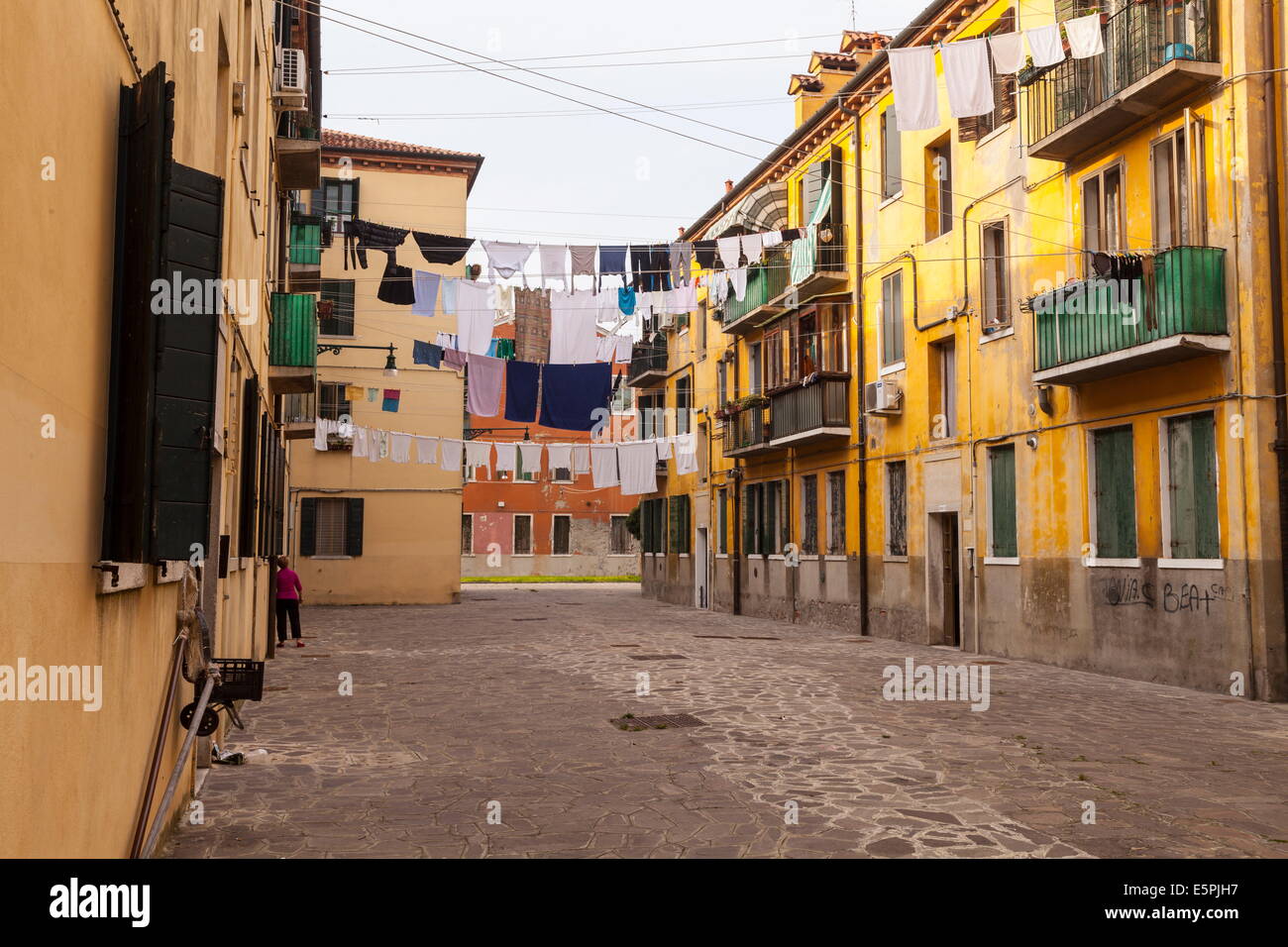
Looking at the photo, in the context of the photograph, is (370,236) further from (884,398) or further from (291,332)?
(884,398)

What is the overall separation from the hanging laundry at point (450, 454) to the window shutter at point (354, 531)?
8.90ft

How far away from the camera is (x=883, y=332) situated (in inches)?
861

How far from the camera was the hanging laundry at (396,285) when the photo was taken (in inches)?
860

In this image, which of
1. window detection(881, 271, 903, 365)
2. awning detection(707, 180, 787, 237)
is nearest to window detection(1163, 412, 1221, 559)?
window detection(881, 271, 903, 365)

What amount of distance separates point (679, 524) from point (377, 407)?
33.0 ft

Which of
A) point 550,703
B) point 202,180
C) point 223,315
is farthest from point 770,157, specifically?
point 202,180

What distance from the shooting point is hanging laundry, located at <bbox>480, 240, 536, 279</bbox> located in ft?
65.3

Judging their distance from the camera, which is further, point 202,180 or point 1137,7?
point 1137,7

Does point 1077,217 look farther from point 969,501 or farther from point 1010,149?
point 969,501

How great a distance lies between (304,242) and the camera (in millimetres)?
21578

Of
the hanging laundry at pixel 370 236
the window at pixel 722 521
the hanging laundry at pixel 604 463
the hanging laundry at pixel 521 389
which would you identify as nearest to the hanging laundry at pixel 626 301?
the hanging laundry at pixel 370 236

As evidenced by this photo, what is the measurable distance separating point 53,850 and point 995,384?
1629cm

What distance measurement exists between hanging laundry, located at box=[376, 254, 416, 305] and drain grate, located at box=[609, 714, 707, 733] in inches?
526

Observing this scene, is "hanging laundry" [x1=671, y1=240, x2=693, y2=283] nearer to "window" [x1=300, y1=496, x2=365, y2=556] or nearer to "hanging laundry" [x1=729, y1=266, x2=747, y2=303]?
"hanging laundry" [x1=729, y1=266, x2=747, y2=303]
